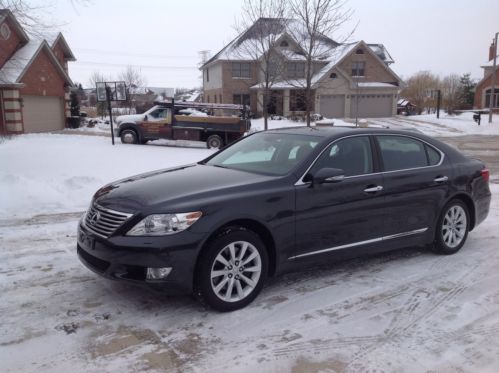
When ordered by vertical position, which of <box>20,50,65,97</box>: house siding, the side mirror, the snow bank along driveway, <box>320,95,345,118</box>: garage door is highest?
<box>20,50,65,97</box>: house siding

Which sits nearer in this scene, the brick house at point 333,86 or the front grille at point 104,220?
the front grille at point 104,220

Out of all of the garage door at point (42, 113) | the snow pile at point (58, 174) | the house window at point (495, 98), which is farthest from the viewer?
the house window at point (495, 98)

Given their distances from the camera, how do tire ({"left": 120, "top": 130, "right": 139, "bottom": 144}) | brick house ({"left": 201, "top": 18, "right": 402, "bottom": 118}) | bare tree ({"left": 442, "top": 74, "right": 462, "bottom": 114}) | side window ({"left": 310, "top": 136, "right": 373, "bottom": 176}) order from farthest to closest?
bare tree ({"left": 442, "top": 74, "right": 462, "bottom": 114})
brick house ({"left": 201, "top": 18, "right": 402, "bottom": 118})
tire ({"left": 120, "top": 130, "right": 139, "bottom": 144})
side window ({"left": 310, "top": 136, "right": 373, "bottom": 176})

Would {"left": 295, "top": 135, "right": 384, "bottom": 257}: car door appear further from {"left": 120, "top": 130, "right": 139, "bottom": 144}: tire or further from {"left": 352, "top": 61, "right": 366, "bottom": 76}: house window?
{"left": 352, "top": 61, "right": 366, "bottom": 76}: house window

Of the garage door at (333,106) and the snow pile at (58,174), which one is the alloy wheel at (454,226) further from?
the garage door at (333,106)

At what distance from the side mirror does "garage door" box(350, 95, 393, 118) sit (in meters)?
38.3

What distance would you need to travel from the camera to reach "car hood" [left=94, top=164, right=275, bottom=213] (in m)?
4.07

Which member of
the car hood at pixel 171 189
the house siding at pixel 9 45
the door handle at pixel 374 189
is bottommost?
the door handle at pixel 374 189

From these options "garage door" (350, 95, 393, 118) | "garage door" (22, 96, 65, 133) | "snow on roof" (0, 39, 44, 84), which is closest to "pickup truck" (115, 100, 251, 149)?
"snow on roof" (0, 39, 44, 84)

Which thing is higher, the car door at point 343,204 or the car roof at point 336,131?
the car roof at point 336,131

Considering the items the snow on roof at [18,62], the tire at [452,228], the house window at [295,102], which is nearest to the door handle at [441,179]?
the tire at [452,228]

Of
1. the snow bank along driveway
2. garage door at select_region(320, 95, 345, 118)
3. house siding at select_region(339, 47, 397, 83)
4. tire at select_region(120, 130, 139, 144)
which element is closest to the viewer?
the snow bank along driveway

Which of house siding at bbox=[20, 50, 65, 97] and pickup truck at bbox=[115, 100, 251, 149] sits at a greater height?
house siding at bbox=[20, 50, 65, 97]

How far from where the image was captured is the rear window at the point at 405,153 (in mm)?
5355
